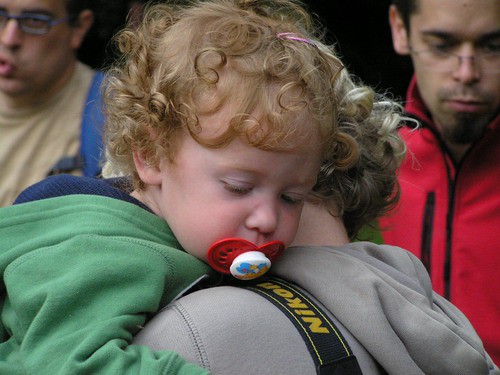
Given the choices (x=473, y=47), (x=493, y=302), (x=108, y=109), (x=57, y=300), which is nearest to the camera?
(x=57, y=300)

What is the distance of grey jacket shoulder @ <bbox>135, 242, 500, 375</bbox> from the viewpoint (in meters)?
1.42

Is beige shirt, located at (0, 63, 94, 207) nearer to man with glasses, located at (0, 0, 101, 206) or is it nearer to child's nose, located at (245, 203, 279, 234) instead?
man with glasses, located at (0, 0, 101, 206)

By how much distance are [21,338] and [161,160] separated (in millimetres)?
454

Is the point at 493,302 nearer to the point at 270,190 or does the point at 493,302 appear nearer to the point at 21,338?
the point at 270,190

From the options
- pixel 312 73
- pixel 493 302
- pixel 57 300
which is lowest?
pixel 493 302

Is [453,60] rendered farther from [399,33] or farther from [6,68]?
[6,68]

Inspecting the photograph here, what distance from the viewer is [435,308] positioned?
5.98 ft

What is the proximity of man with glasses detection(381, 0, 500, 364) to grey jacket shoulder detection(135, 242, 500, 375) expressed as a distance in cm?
132

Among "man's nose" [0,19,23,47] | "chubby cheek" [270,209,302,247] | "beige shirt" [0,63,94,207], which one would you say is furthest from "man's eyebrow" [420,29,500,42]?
"chubby cheek" [270,209,302,247]

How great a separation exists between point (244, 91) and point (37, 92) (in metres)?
2.51

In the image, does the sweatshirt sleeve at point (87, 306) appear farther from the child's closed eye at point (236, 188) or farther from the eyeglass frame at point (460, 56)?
the eyeglass frame at point (460, 56)

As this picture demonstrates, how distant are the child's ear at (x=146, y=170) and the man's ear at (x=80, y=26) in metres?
2.42

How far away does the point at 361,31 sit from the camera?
5527mm

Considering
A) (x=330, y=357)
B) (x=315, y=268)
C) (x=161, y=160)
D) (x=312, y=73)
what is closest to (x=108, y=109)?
(x=161, y=160)
